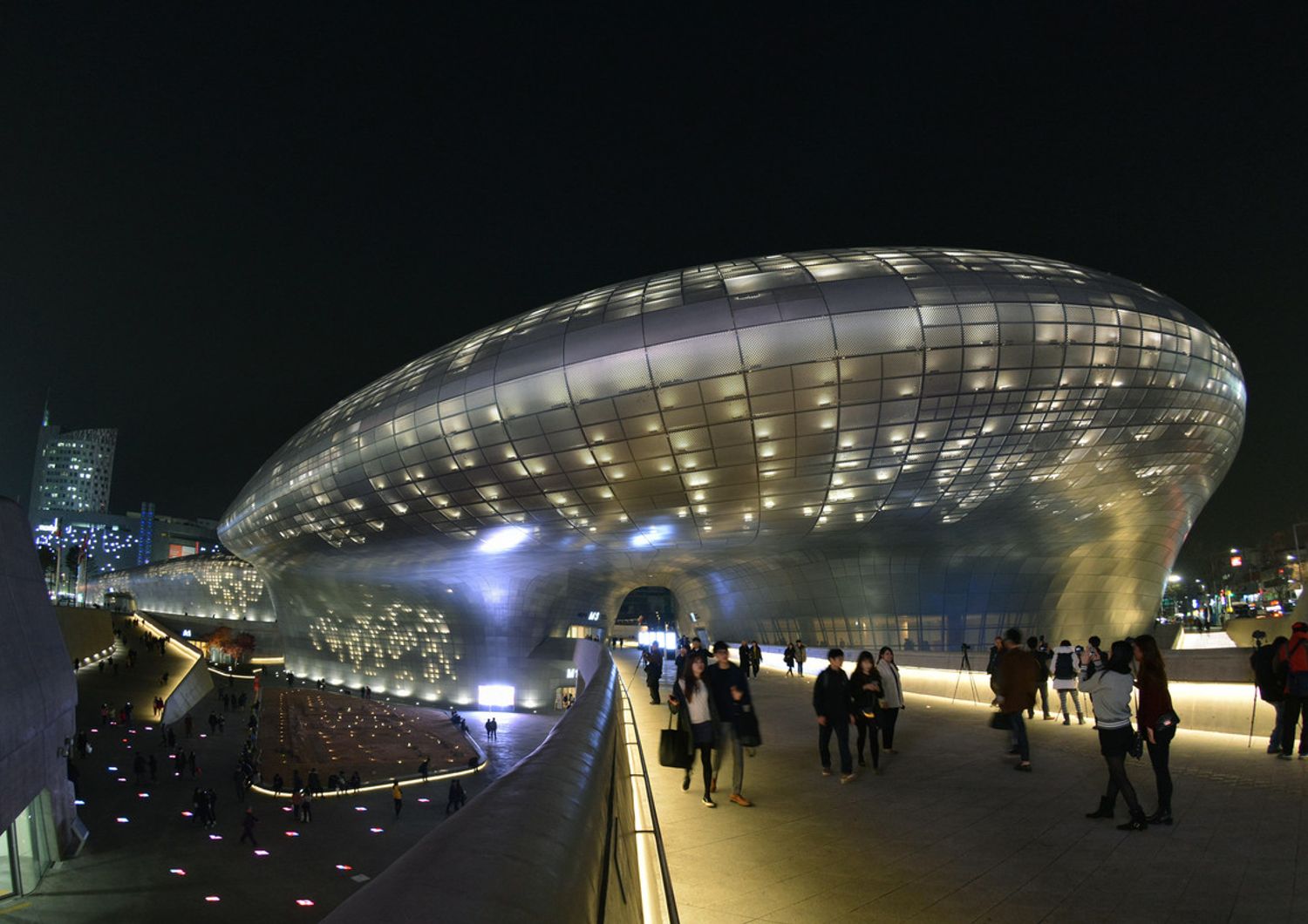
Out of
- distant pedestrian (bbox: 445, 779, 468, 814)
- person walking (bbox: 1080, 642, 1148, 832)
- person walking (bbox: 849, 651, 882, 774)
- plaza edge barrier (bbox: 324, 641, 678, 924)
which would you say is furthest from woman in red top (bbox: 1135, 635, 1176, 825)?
distant pedestrian (bbox: 445, 779, 468, 814)

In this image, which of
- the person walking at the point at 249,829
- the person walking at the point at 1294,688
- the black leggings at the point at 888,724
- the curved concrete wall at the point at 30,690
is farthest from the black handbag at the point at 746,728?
the person walking at the point at 249,829

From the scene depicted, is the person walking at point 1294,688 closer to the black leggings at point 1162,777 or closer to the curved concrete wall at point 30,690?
the black leggings at point 1162,777

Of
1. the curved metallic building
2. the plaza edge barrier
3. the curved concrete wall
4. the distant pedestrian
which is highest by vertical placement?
the curved metallic building

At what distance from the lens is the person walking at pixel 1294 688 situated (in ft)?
28.5

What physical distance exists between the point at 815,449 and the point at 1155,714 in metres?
21.5

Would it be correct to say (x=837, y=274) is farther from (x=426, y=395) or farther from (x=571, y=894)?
(x=571, y=894)

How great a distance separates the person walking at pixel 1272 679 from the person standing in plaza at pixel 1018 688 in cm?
287

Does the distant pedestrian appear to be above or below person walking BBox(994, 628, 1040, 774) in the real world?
below

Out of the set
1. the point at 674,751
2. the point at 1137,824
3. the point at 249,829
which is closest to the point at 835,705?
the point at 674,751

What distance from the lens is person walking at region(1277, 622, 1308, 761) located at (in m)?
8.68

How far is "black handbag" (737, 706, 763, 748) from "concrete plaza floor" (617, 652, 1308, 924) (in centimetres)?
58

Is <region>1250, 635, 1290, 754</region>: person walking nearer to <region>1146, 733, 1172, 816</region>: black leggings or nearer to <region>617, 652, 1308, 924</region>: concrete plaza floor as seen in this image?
<region>617, 652, 1308, 924</region>: concrete plaza floor

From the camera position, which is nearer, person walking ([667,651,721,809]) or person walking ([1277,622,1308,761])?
person walking ([667,651,721,809])

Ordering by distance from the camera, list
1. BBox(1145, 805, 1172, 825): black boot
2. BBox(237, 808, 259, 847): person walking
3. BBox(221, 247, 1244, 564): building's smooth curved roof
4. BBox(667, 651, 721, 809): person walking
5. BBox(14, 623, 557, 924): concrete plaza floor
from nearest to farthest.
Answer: BBox(1145, 805, 1172, 825): black boot
BBox(667, 651, 721, 809): person walking
BBox(14, 623, 557, 924): concrete plaza floor
BBox(237, 808, 259, 847): person walking
BBox(221, 247, 1244, 564): building's smooth curved roof
